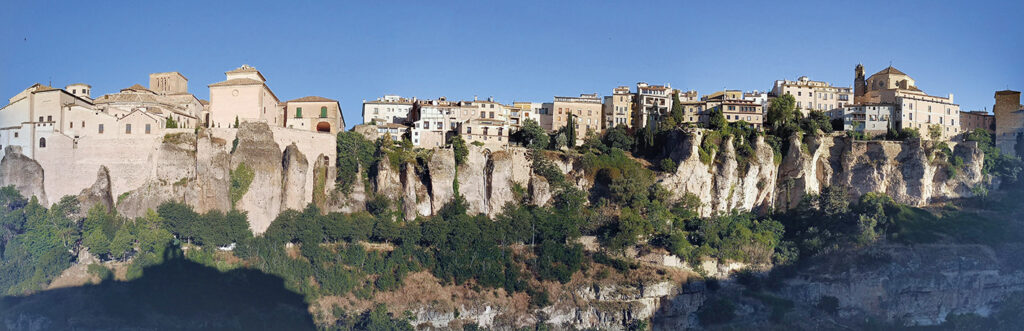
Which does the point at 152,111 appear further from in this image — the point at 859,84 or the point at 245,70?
the point at 859,84

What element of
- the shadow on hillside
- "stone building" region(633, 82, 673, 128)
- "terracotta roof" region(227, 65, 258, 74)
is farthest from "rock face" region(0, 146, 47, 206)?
"stone building" region(633, 82, 673, 128)

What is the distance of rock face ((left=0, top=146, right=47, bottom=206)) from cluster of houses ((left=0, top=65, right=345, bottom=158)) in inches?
19.7

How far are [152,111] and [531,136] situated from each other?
17.2 metres

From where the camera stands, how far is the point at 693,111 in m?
53.0

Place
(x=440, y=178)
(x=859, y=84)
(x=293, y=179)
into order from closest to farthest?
1. (x=293, y=179)
2. (x=440, y=178)
3. (x=859, y=84)

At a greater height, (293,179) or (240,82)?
(240,82)

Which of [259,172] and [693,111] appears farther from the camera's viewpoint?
[693,111]

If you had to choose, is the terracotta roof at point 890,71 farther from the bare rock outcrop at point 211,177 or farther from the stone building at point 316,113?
the bare rock outcrop at point 211,177

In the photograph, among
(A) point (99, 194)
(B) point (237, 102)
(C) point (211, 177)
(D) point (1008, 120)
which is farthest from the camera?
(D) point (1008, 120)

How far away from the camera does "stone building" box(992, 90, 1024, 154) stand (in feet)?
167

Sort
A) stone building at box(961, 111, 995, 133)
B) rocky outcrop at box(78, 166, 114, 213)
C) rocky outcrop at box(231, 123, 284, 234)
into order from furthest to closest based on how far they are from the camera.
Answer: stone building at box(961, 111, 995, 133)
rocky outcrop at box(231, 123, 284, 234)
rocky outcrop at box(78, 166, 114, 213)

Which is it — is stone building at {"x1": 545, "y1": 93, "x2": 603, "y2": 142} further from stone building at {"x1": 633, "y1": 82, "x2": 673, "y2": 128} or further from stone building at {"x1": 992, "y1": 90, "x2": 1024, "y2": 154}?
stone building at {"x1": 992, "y1": 90, "x2": 1024, "y2": 154}

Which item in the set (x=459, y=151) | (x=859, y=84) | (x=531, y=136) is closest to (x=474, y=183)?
(x=459, y=151)

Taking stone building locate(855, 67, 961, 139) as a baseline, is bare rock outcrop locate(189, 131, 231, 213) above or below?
below
